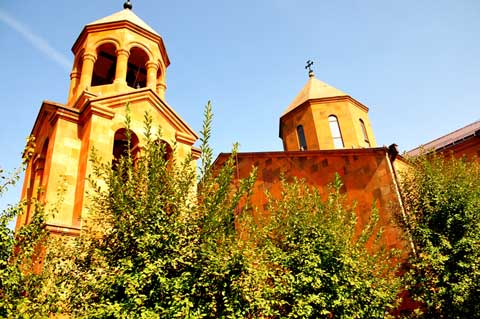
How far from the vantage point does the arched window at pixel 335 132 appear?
16859 millimetres

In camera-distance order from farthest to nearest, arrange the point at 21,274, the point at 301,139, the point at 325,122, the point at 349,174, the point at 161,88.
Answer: the point at 301,139 < the point at 325,122 < the point at 161,88 < the point at 349,174 < the point at 21,274

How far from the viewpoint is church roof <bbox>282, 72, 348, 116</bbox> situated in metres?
18.3

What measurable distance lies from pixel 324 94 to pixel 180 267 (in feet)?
50.1

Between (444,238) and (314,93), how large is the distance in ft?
37.8

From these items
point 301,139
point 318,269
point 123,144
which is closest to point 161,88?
point 123,144

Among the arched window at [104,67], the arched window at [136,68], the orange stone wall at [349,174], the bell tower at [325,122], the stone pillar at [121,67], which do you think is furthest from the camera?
the bell tower at [325,122]

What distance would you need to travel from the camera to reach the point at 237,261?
195 inches

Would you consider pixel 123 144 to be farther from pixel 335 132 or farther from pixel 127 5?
pixel 335 132

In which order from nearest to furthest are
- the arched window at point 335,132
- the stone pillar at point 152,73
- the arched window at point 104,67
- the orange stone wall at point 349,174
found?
the orange stone wall at point 349,174
the stone pillar at point 152,73
the arched window at point 104,67
the arched window at point 335,132

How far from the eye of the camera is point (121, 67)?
10547 millimetres

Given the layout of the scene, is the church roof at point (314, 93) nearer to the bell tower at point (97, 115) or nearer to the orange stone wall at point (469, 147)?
the orange stone wall at point (469, 147)

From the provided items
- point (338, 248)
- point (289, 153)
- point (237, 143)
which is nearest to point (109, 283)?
point (237, 143)

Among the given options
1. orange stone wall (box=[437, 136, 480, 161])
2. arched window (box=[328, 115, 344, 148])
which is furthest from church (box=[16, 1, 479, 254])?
orange stone wall (box=[437, 136, 480, 161])

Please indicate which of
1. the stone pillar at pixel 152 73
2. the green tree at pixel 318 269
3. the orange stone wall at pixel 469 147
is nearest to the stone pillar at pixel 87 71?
the stone pillar at pixel 152 73
